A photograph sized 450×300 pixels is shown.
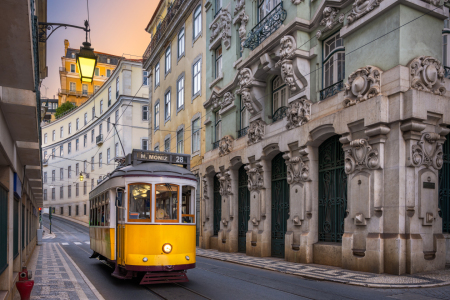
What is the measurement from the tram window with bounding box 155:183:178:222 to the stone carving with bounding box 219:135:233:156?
1171 centimetres

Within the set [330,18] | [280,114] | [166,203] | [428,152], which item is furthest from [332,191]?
[166,203]

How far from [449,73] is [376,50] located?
2305 millimetres

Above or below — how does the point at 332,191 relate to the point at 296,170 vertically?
below

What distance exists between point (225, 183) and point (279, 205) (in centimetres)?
503

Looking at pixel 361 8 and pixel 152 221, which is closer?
pixel 152 221

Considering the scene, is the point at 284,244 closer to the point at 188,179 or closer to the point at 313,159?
the point at 313,159

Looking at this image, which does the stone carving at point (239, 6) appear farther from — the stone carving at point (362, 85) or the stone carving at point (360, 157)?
the stone carving at point (360, 157)

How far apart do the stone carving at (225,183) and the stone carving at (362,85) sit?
989 cm

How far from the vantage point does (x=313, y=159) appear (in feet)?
51.7

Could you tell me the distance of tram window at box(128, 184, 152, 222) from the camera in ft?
34.5

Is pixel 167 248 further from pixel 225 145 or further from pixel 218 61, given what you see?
pixel 218 61

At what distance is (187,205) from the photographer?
11031 mm

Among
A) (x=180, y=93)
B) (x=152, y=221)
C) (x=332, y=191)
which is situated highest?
(x=180, y=93)

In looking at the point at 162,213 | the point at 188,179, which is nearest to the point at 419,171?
the point at 188,179
